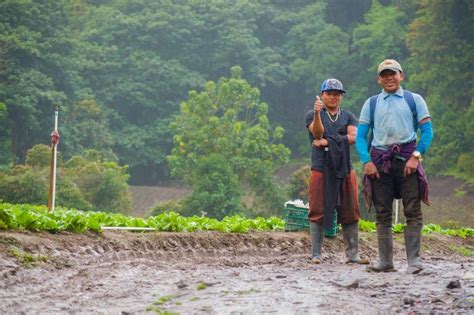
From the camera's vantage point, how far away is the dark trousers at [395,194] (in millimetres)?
8773

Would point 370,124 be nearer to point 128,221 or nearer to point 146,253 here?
point 146,253

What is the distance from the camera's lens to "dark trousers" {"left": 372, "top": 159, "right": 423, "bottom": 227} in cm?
877

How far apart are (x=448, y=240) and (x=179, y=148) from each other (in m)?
30.5

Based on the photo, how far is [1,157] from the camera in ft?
165

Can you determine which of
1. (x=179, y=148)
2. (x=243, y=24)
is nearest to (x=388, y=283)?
(x=179, y=148)

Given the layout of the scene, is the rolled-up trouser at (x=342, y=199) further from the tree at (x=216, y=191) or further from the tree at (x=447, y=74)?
the tree at (x=447, y=74)

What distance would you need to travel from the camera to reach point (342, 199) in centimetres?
1028

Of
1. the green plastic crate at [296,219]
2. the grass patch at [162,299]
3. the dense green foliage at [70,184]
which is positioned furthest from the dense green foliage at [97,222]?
the dense green foliage at [70,184]

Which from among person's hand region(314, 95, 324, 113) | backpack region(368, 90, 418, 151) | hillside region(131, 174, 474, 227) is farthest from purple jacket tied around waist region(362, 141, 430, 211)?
hillside region(131, 174, 474, 227)

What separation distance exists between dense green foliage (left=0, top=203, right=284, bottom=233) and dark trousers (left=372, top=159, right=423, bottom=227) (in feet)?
13.6

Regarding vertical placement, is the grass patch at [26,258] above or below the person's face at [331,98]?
below

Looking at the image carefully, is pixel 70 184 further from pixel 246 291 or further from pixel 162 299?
pixel 162 299

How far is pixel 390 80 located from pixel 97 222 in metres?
5.04

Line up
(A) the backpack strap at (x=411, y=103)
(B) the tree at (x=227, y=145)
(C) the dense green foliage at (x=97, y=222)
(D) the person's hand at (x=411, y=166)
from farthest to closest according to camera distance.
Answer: (B) the tree at (x=227, y=145)
(C) the dense green foliage at (x=97, y=222)
(A) the backpack strap at (x=411, y=103)
(D) the person's hand at (x=411, y=166)
